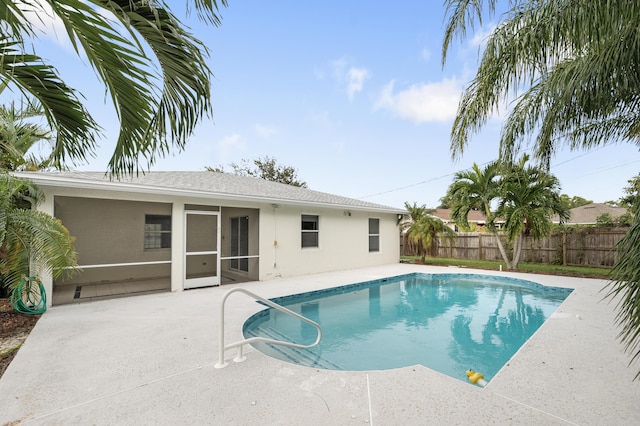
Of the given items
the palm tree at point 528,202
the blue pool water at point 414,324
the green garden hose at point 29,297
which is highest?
the palm tree at point 528,202

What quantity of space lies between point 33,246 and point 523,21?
821cm

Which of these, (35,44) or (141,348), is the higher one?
(35,44)

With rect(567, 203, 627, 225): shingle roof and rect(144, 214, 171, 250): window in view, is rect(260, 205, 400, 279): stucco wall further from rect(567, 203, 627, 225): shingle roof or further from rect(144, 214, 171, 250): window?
rect(567, 203, 627, 225): shingle roof

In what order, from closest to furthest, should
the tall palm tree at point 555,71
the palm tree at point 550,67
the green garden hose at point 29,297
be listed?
the tall palm tree at point 555,71
the palm tree at point 550,67
the green garden hose at point 29,297

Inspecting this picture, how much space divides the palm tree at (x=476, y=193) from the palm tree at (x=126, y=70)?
12530mm

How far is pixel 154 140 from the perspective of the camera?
3055 mm

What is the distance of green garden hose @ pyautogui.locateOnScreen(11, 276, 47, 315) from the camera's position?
18.7 ft

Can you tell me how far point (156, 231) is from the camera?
11.0 m

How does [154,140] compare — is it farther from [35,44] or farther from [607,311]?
[607,311]

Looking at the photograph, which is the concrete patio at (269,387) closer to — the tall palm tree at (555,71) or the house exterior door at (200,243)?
the tall palm tree at (555,71)

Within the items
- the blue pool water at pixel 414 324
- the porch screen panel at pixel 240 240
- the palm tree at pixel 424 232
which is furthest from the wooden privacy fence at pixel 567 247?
the porch screen panel at pixel 240 240

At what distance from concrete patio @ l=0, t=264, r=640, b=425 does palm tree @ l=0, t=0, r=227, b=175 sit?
243 cm

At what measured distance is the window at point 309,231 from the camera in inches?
454

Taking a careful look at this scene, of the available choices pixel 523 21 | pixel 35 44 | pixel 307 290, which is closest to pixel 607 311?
pixel 523 21
